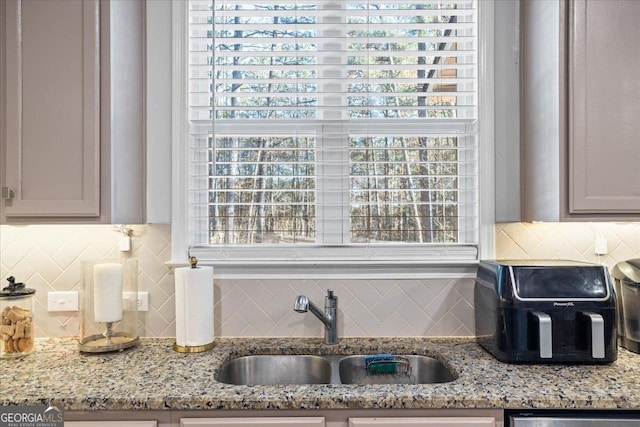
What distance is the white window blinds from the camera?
1869mm

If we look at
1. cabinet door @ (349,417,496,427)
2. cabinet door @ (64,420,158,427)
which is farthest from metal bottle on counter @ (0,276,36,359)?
cabinet door @ (349,417,496,427)

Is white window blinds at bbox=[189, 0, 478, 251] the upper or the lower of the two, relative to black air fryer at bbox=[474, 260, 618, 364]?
upper

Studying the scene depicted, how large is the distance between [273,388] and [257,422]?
0.10 metres

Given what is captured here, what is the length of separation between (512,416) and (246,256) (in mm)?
1153

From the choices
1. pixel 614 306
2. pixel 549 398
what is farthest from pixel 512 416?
pixel 614 306

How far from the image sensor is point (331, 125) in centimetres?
189

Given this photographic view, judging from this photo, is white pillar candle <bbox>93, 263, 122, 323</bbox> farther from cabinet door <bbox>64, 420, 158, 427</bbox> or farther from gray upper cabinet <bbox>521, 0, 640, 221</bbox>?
gray upper cabinet <bbox>521, 0, 640, 221</bbox>

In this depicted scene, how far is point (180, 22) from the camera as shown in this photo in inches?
71.8

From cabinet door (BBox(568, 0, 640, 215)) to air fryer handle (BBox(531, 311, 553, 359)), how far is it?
0.41 m

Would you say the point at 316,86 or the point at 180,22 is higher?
the point at 180,22

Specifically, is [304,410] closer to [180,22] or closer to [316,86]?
[316,86]

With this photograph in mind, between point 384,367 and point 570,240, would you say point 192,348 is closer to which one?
point 384,367

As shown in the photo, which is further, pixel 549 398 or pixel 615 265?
pixel 615 265

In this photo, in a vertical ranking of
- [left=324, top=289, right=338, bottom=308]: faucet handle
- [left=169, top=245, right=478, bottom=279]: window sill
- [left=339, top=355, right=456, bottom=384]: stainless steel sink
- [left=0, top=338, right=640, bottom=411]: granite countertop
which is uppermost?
[left=169, top=245, right=478, bottom=279]: window sill
